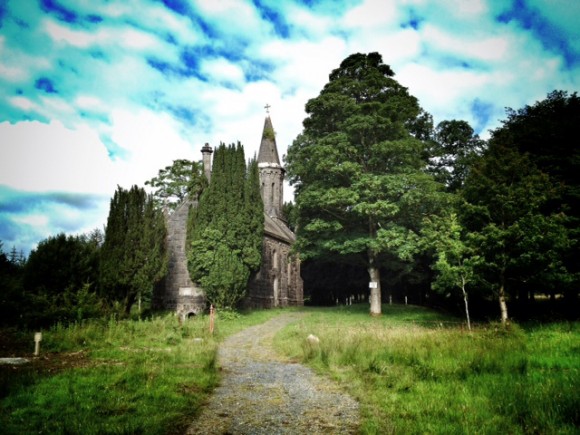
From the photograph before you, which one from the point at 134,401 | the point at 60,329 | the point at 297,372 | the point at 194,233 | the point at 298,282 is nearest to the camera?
the point at 134,401

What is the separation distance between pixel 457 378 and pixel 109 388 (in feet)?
21.8

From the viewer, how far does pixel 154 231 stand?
20.9m

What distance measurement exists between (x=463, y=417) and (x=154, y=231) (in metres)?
18.7

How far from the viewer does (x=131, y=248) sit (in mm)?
20109

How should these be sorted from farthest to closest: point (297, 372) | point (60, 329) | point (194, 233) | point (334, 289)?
point (334, 289) → point (194, 233) → point (60, 329) → point (297, 372)

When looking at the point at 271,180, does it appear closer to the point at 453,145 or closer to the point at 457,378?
the point at 453,145

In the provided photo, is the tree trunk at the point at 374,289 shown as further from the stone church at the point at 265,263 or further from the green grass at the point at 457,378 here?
the green grass at the point at 457,378

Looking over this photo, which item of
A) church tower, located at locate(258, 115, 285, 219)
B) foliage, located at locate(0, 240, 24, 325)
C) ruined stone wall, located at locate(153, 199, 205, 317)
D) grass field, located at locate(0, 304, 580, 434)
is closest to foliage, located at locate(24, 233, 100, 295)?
foliage, located at locate(0, 240, 24, 325)

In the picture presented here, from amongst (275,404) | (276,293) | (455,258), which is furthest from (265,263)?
(275,404)

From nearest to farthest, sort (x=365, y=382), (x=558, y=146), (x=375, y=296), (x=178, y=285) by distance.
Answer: (x=365, y=382)
(x=558, y=146)
(x=375, y=296)
(x=178, y=285)

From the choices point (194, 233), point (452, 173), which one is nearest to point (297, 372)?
point (194, 233)

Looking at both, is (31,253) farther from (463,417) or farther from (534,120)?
(534,120)

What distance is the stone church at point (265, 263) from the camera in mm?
27078

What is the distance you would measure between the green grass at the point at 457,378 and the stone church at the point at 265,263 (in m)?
16.5
